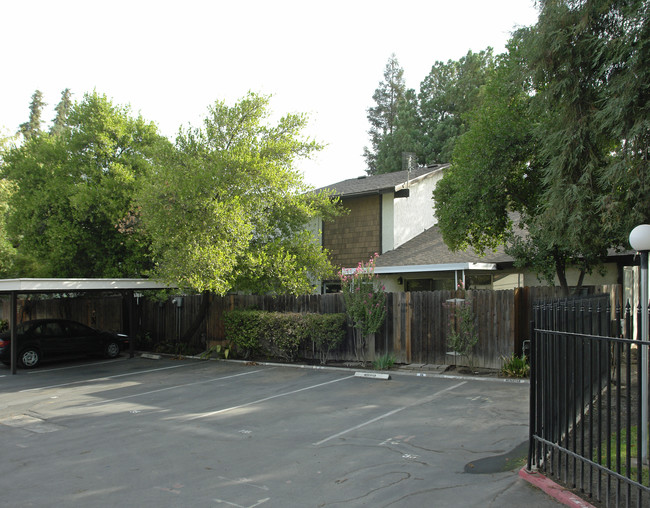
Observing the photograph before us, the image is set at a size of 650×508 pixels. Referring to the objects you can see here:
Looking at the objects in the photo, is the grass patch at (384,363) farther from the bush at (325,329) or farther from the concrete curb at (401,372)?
the bush at (325,329)

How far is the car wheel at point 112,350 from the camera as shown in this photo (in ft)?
59.4

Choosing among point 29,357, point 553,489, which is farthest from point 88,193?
point 553,489

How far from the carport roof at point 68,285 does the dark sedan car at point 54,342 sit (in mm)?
1594

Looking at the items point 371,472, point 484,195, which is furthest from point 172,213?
point 371,472

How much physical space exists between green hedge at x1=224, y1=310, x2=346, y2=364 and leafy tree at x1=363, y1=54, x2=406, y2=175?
42.7 metres

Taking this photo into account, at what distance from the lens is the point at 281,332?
15375mm

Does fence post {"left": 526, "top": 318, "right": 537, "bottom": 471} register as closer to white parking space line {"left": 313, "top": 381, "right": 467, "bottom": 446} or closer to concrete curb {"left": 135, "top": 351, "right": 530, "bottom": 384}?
white parking space line {"left": 313, "top": 381, "right": 467, "bottom": 446}

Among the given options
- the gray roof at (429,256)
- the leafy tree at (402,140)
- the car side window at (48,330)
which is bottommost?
the car side window at (48,330)

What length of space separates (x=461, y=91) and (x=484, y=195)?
32115 mm

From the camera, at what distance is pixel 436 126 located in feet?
145

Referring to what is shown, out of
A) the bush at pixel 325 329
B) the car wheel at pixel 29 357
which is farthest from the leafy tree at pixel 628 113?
the car wheel at pixel 29 357

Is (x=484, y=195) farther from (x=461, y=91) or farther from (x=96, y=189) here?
(x=461, y=91)

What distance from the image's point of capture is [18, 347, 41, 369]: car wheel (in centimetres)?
1617

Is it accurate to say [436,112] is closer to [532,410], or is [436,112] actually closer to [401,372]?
[401,372]
